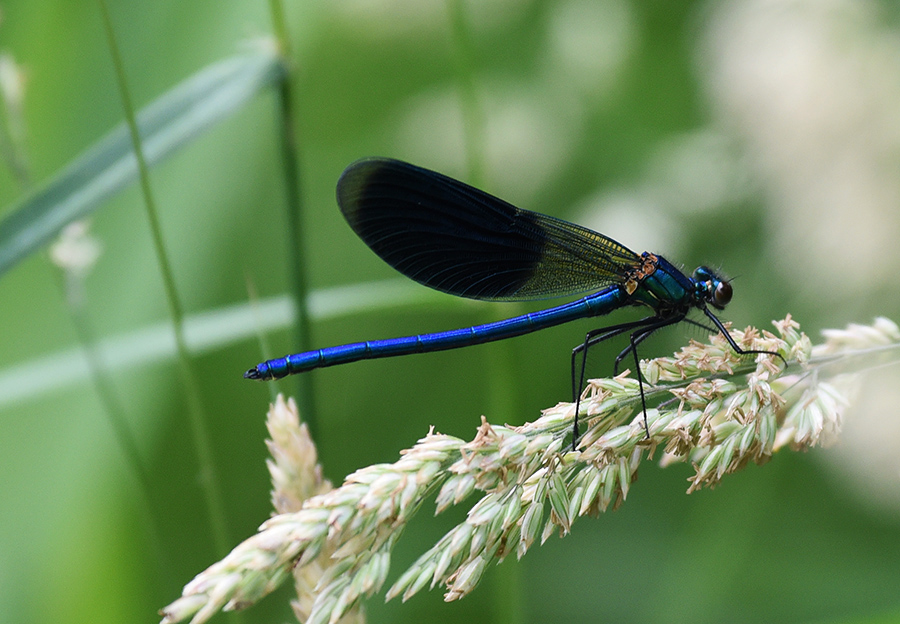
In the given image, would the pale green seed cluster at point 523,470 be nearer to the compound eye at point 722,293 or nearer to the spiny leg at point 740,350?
the spiny leg at point 740,350

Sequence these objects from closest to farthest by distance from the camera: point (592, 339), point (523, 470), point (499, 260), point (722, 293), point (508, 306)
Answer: point (523, 470), point (592, 339), point (722, 293), point (499, 260), point (508, 306)

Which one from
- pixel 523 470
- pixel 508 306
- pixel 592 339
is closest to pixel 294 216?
pixel 508 306

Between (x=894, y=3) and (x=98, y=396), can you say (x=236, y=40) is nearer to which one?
(x=98, y=396)

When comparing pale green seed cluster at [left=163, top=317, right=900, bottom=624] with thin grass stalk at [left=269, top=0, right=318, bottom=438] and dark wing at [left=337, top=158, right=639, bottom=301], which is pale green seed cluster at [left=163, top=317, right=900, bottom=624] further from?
dark wing at [left=337, top=158, right=639, bottom=301]

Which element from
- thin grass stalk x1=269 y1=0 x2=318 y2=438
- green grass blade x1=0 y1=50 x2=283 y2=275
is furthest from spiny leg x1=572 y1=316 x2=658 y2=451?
green grass blade x1=0 y1=50 x2=283 y2=275

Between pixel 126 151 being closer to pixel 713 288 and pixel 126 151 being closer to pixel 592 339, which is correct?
pixel 592 339
